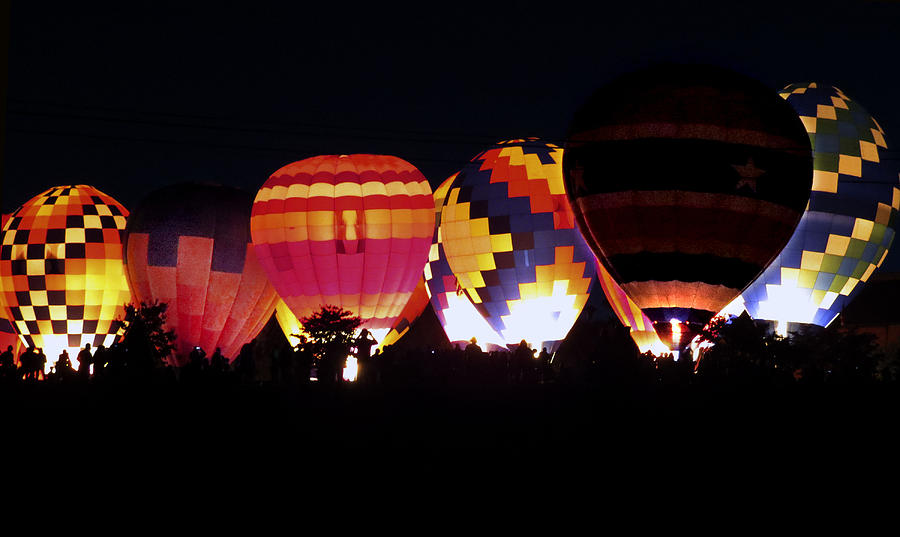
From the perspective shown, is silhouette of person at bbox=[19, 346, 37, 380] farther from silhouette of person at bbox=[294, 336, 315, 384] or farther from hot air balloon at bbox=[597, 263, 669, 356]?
hot air balloon at bbox=[597, 263, 669, 356]

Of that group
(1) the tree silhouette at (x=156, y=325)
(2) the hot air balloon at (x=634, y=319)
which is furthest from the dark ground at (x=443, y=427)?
(2) the hot air balloon at (x=634, y=319)

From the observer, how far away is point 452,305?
2423 cm

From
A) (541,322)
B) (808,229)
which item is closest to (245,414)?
(541,322)

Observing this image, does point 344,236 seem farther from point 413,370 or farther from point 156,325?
point 413,370

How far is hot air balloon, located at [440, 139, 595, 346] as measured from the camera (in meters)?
22.0

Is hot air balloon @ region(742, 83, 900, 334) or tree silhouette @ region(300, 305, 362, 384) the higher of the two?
hot air balloon @ region(742, 83, 900, 334)

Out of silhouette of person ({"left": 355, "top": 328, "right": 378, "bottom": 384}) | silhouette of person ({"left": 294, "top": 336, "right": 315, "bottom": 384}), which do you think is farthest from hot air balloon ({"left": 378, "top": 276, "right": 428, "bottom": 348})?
silhouette of person ({"left": 294, "top": 336, "right": 315, "bottom": 384})

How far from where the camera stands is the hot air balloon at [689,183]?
647 inches

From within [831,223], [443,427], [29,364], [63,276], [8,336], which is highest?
[831,223]

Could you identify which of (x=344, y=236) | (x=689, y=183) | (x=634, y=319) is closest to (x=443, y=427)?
(x=689, y=183)

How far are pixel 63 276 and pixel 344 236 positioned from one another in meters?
5.86

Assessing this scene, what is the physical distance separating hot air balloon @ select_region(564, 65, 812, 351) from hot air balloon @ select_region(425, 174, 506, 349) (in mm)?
6923

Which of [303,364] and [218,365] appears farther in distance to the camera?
[303,364]

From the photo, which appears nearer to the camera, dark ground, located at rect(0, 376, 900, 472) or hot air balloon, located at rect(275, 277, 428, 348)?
dark ground, located at rect(0, 376, 900, 472)
